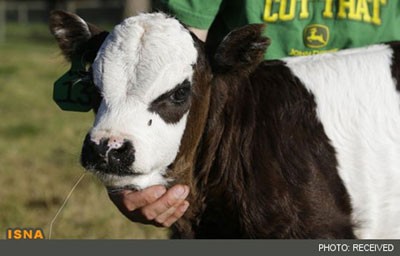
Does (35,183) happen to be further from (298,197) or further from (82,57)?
(298,197)

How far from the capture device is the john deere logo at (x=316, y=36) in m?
4.63

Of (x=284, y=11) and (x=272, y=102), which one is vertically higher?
(x=284, y=11)

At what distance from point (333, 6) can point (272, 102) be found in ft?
2.50

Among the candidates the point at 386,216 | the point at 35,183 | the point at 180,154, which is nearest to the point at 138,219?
the point at 180,154

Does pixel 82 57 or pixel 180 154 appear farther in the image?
pixel 82 57

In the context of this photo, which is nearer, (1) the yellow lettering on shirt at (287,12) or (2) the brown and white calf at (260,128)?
(2) the brown and white calf at (260,128)

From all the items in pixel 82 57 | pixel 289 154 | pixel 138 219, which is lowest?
pixel 138 219

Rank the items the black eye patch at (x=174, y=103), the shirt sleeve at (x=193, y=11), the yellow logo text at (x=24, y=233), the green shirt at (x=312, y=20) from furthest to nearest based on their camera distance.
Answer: the yellow logo text at (x=24, y=233) → the green shirt at (x=312, y=20) → the shirt sleeve at (x=193, y=11) → the black eye patch at (x=174, y=103)

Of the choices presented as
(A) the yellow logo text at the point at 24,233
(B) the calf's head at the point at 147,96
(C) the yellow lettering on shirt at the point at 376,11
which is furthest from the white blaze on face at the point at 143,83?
(A) the yellow logo text at the point at 24,233

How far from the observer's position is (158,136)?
12.1 feet

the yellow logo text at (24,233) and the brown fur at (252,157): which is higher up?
the brown fur at (252,157)

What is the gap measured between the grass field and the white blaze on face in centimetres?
44

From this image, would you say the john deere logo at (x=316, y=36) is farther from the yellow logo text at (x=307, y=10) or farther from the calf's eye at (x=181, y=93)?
the calf's eye at (x=181, y=93)

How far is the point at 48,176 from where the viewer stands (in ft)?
26.4
